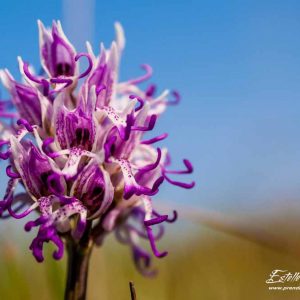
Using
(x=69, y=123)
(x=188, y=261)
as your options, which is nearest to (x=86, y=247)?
(x=69, y=123)

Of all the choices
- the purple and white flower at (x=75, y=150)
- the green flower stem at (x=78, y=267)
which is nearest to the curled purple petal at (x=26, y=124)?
the purple and white flower at (x=75, y=150)

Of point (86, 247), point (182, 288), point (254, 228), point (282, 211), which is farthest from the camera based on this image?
point (282, 211)

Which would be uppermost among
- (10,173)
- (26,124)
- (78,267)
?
(26,124)

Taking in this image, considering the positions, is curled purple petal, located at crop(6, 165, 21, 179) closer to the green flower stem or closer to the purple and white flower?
the purple and white flower

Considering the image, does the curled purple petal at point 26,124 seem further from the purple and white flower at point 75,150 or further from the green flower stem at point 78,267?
the green flower stem at point 78,267

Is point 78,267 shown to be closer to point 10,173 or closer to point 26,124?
point 10,173

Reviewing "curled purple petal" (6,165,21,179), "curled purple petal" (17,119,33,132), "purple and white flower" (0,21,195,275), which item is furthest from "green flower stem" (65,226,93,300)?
"curled purple petal" (17,119,33,132)

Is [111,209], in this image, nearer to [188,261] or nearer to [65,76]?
[65,76]

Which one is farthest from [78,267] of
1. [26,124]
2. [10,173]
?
[26,124]

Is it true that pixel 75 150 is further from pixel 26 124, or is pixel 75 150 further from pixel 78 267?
pixel 78 267

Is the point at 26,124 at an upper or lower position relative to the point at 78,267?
upper

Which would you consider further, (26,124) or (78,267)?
(78,267)
